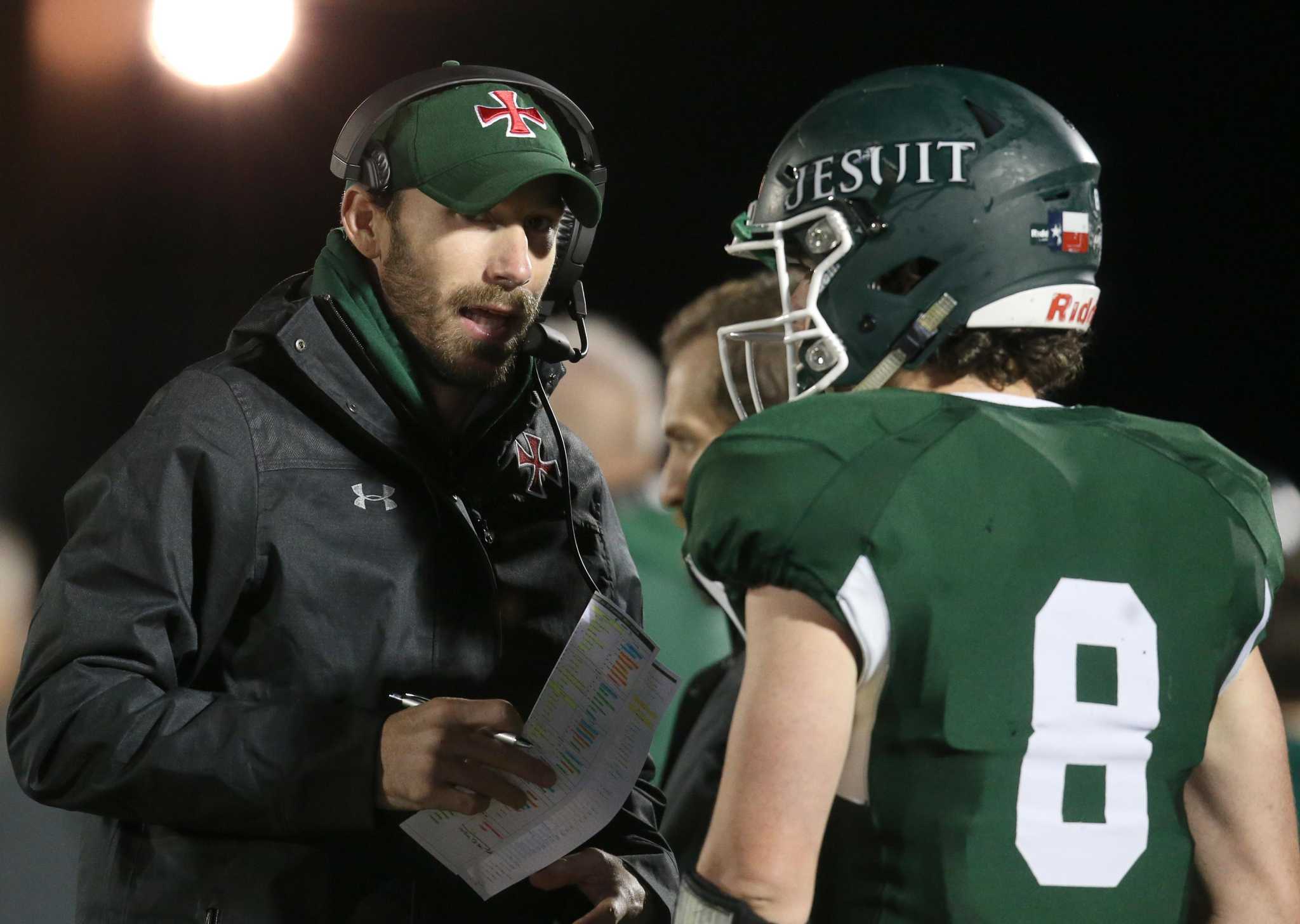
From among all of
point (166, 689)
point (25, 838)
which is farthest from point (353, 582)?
point (25, 838)

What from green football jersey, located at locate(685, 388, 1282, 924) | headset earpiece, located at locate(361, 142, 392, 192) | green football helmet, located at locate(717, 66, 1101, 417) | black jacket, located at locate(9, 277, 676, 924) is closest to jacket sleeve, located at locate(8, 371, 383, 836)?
black jacket, located at locate(9, 277, 676, 924)

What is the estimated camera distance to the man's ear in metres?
1.57

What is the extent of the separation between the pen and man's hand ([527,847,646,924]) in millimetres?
211

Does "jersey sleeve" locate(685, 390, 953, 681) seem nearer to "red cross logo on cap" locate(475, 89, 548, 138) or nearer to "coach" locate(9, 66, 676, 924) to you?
"coach" locate(9, 66, 676, 924)

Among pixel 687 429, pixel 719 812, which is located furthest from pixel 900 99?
pixel 687 429

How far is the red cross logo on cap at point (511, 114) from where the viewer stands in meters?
1.53

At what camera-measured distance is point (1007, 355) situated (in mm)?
1213

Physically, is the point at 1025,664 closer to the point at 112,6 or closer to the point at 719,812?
the point at 719,812

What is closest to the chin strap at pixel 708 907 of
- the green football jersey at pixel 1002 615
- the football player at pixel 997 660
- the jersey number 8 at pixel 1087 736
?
the football player at pixel 997 660

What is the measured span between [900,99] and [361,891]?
94 centimetres

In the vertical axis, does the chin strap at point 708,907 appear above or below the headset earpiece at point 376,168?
below

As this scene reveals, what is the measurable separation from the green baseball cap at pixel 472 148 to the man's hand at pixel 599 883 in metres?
0.73

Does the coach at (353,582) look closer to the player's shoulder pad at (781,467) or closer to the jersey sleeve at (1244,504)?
the player's shoulder pad at (781,467)

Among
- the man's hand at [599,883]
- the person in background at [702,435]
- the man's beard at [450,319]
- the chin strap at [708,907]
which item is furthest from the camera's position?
the person in background at [702,435]
